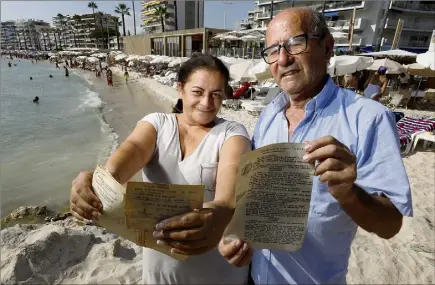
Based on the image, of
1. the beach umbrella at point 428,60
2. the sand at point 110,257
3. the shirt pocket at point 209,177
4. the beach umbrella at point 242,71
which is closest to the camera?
the shirt pocket at point 209,177

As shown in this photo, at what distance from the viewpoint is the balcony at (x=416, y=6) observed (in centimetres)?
3801

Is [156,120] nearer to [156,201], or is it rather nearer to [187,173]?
[187,173]

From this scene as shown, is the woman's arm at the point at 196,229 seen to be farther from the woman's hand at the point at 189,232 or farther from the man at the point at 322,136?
the man at the point at 322,136

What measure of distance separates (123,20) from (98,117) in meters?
65.1

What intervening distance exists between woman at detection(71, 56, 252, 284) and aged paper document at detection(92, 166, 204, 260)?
10.1 inches

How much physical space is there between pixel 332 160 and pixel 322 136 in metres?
0.37

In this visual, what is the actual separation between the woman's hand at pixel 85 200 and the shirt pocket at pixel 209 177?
516 millimetres

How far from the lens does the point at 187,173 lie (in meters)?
1.32

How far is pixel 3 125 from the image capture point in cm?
1479

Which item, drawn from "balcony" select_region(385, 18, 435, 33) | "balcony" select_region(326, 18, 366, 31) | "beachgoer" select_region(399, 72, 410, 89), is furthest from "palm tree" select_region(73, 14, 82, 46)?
"beachgoer" select_region(399, 72, 410, 89)

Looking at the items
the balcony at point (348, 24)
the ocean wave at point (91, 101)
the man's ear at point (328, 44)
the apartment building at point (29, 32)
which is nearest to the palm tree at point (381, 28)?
the balcony at point (348, 24)

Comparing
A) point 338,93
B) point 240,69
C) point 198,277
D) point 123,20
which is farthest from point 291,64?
point 123,20

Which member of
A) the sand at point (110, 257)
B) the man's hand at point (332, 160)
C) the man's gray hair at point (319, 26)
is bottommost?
the sand at point (110, 257)

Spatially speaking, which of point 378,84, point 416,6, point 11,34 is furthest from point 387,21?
point 11,34
